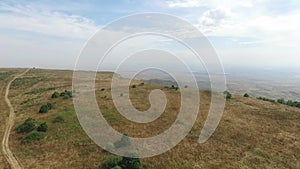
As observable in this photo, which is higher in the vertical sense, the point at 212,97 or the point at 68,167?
the point at 212,97

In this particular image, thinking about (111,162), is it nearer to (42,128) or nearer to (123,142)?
(123,142)

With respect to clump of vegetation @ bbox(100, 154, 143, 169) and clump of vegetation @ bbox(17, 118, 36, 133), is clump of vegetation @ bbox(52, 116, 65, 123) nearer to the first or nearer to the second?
clump of vegetation @ bbox(17, 118, 36, 133)

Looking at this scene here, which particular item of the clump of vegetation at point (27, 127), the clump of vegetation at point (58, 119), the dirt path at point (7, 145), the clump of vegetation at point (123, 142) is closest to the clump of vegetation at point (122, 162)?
the clump of vegetation at point (123, 142)

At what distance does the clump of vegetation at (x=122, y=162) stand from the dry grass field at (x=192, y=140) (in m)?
1.19

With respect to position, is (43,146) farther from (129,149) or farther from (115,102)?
(115,102)

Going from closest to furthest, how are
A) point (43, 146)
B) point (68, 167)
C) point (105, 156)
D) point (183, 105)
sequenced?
point (68, 167) < point (105, 156) < point (43, 146) < point (183, 105)

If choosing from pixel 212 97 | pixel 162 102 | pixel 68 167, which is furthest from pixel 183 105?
pixel 68 167

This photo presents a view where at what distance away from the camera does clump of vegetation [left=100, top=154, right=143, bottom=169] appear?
26.7 metres

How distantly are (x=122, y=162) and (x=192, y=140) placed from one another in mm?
10001

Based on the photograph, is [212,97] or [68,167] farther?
[212,97]

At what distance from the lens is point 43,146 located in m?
33.0

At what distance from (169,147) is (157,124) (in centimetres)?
769

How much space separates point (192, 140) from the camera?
3353 cm

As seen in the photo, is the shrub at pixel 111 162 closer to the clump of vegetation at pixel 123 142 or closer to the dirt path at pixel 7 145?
the clump of vegetation at pixel 123 142
